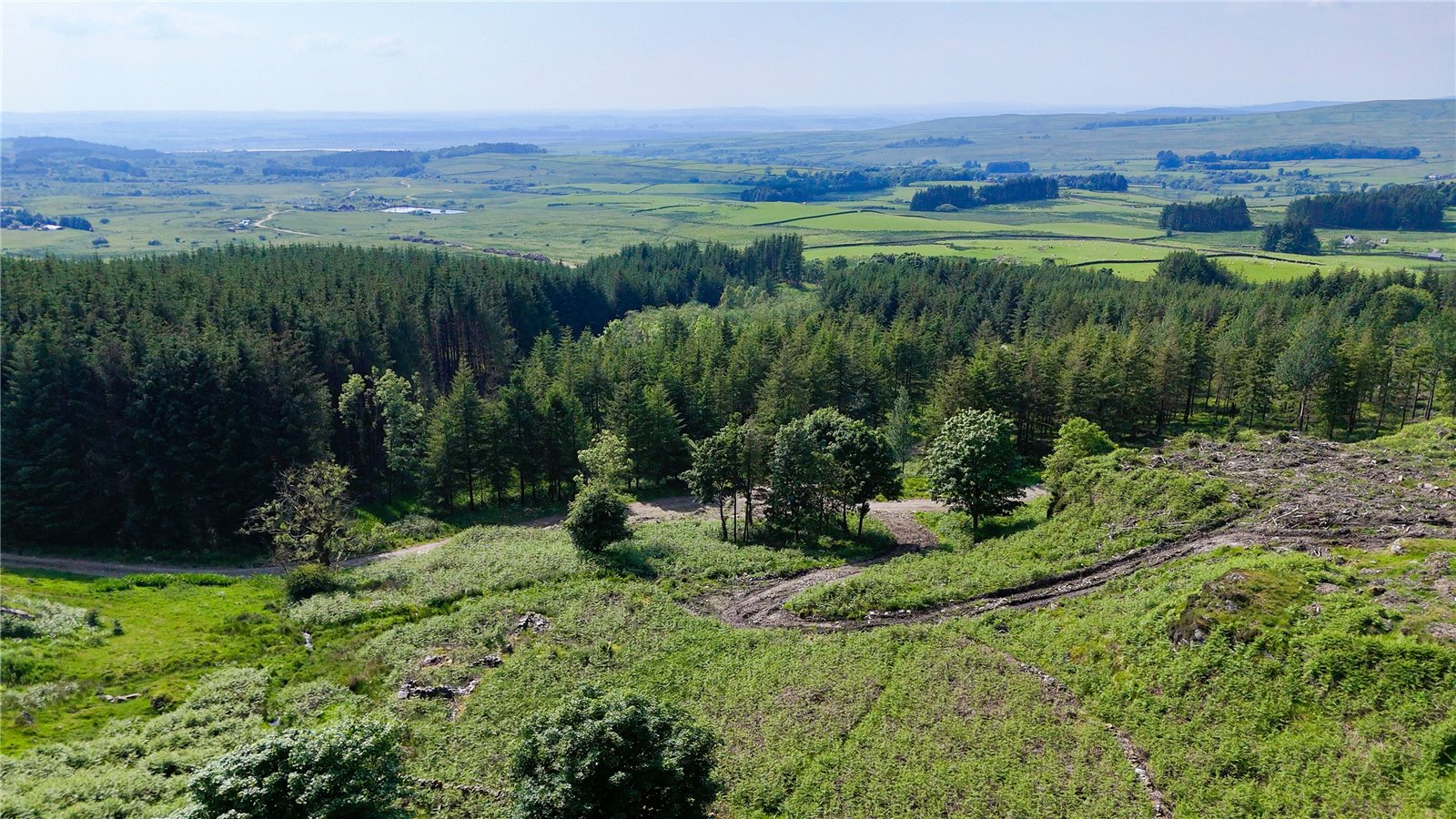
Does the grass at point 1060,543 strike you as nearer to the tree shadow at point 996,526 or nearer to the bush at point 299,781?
the tree shadow at point 996,526

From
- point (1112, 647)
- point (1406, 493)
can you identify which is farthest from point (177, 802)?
point (1406, 493)

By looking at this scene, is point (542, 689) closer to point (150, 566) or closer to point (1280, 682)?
point (1280, 682)

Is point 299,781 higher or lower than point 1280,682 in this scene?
higher

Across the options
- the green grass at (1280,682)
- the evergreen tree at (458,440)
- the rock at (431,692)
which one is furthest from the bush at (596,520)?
the green grass at (1280,682)

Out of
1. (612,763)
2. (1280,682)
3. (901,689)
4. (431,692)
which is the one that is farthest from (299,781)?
(1280,682)

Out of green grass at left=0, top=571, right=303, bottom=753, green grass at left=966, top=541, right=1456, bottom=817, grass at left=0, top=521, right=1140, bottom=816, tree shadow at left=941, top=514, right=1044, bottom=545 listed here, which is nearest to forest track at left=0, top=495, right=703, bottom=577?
green grass at left=0, top=571, right=303, bottom=753

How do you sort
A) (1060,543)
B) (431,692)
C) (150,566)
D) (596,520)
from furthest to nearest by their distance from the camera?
(150,566) → (596,520) → (1060,543) → (431,692)
